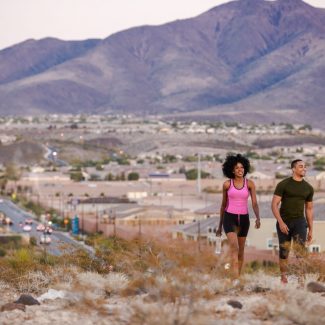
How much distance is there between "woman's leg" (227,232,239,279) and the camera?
12.2 m

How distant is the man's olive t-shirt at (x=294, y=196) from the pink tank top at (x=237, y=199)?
0.31 meters

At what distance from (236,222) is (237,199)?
20 centimetres

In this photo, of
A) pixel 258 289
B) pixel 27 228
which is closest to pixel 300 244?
pixel 258 289

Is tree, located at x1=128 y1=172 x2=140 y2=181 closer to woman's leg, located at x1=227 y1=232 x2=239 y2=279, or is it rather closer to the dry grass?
the dry grass

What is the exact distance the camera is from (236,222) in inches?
506

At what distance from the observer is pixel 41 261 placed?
1525cm

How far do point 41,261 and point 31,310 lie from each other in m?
4.13

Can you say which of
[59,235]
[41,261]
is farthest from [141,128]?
[41,261]

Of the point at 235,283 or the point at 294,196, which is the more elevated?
the point at 294,196

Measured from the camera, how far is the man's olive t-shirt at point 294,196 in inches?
500

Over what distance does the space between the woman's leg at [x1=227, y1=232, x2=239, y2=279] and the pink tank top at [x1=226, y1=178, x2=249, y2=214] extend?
0.22 m

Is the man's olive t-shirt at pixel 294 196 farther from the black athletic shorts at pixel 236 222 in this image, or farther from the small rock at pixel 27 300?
the small rock at pixel 27 300

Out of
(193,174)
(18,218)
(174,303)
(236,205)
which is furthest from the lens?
(193,174)

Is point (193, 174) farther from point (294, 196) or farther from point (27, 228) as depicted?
point (294, 196)
